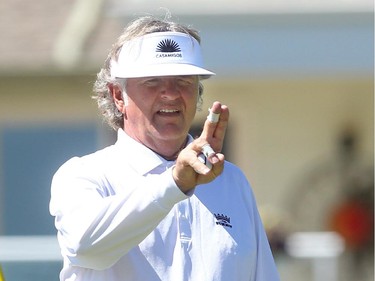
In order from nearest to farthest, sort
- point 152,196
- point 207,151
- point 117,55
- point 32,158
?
point 207,151
point 152,196
point 117,55
point 32,158

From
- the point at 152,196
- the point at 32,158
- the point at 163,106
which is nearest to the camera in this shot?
the point at 152,196

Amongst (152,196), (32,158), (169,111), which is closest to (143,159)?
(169,111)

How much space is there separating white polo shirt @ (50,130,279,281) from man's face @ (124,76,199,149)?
78 mm

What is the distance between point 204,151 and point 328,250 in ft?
29.2

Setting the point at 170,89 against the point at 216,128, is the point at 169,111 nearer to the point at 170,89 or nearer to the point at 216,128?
the point at 170,89

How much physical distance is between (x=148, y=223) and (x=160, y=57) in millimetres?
586

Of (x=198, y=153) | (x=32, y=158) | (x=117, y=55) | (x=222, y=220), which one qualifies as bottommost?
(x=32, y=158)

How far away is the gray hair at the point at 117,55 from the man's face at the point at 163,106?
11 cm

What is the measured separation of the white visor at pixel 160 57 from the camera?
13.0 feet

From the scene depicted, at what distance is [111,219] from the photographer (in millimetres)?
3650

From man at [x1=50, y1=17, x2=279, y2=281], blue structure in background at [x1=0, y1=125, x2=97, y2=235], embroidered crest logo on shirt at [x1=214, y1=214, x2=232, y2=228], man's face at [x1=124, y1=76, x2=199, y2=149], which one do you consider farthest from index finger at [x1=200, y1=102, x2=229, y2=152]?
blue structure in background at [x1=0, y1=125, x2=97, y2=235]

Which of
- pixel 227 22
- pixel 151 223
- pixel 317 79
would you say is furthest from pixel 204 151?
pixel 317 79

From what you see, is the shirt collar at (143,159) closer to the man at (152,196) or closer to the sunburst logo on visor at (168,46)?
the man at (152,196)

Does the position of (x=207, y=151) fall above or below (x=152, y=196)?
above
